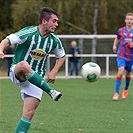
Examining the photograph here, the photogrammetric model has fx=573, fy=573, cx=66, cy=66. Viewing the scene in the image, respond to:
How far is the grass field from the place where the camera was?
8.95 metres

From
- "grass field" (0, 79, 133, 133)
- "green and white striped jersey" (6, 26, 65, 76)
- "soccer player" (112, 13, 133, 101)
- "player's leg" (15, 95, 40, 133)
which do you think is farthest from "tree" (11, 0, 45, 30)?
"player's leg" (15, 95, 40, 133)

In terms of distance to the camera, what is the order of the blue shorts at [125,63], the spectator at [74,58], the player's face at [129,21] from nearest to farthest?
the player's face at [129,21]
the blue shorts at [125,63]
the spectator at [74,58]

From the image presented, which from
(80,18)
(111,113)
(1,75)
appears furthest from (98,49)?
(111,113)

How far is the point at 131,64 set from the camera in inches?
556

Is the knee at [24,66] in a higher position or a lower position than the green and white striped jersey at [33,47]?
lower

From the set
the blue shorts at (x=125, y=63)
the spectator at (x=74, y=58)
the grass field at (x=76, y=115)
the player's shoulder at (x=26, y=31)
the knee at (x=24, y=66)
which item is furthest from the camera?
the spectator at (x=74, y=58)

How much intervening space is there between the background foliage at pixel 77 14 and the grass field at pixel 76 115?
1957 cm

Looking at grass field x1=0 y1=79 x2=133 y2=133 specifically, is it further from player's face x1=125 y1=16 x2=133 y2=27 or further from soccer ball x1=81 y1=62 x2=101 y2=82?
player's face x1=125 y1=16 x2=133 y2=27

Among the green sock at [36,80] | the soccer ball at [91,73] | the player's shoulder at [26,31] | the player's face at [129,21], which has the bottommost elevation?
the soccer ball at [91,73]

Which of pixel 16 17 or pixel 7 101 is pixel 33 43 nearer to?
pixel 7 101

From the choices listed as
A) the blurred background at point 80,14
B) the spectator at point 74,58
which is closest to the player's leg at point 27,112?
the spectator at point 74,58

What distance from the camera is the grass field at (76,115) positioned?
29.3 ft

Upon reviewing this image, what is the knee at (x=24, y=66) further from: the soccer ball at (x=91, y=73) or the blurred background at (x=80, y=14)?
the blurred background at (x=80, y=14)

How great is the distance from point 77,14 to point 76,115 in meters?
26.0
